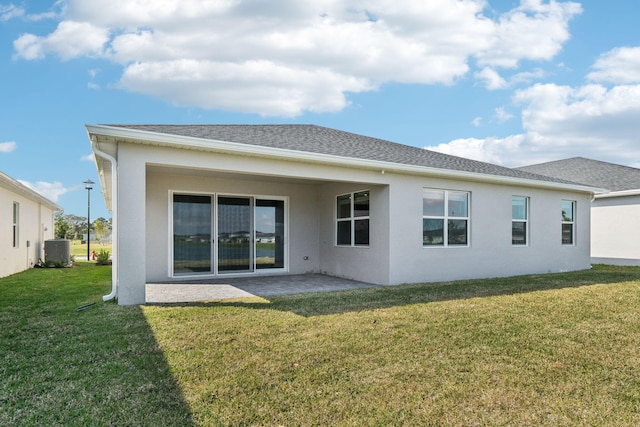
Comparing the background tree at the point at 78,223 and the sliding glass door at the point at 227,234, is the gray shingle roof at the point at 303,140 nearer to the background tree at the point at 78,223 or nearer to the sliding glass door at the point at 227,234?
the sliding glass door at the point at 227,234

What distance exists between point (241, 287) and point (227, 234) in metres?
2.33

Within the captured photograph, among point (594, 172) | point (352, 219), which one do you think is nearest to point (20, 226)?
point (352, 219)

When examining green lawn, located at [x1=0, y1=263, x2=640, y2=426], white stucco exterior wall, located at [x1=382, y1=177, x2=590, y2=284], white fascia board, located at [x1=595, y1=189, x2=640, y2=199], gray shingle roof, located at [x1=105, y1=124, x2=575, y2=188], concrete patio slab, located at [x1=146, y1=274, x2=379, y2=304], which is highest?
gray shingle roof, located at [x1=105, y1=124, x2=575, y2=188]

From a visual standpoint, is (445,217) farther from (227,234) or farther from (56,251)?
(56,251)

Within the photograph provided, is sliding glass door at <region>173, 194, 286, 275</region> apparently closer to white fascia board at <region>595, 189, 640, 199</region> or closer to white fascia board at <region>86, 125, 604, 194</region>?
white fascia board at <region>86, 125, 604, 194</region>

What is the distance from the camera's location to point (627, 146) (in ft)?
72.9

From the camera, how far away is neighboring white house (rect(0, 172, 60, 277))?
1101 centimetres

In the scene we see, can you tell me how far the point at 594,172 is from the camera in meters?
16.9

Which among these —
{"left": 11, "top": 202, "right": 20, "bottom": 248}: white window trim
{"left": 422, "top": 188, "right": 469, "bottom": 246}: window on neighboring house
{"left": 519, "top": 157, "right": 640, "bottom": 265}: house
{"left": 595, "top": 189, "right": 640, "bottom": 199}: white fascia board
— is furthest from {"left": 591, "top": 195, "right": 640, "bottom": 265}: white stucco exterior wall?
{"left": 11, "top": 202, "right": 20, "bottom": 248}: white window trim

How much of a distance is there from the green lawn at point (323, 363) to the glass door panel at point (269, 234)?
4.19 metres

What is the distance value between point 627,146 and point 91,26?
2699cm

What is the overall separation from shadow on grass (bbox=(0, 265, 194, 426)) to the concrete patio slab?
1.35 m

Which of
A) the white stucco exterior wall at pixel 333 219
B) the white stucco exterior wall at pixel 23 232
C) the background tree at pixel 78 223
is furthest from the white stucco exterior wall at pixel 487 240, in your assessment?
the background tree at pixel 78 223

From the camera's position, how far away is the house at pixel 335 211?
7.81m
